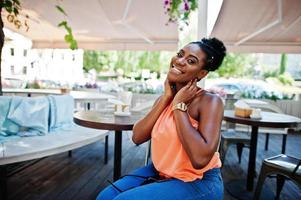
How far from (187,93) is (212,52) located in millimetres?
264

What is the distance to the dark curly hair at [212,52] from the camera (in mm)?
1258

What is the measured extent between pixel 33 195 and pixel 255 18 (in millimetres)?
4856

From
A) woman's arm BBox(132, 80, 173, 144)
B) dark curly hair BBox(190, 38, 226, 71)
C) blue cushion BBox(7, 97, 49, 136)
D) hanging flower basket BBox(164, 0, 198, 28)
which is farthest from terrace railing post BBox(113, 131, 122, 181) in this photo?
hanging flower basket BBox(164, 0, 198, 28)

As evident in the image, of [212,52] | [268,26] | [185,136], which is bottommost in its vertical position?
[185,136]

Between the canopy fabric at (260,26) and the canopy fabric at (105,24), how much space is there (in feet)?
3.96

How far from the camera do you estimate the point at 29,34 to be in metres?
6.57

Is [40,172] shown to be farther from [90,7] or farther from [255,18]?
[255,18]

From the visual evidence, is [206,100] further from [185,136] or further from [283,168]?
[283,168]

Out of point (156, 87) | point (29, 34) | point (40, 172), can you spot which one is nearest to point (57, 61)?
point (29, 34)

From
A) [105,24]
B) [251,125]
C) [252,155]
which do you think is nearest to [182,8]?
[251,125]

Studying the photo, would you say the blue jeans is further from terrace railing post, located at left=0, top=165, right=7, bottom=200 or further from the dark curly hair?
terrace railing post, located at left=0, top=165, right=7, bottom=200

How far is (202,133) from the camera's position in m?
1.08

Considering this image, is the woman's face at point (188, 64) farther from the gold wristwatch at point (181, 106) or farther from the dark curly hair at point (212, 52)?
the gold wristwatch at point (181, 106)

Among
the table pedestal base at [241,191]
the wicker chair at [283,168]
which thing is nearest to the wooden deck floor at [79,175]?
the table pedestal base at [241,191]
